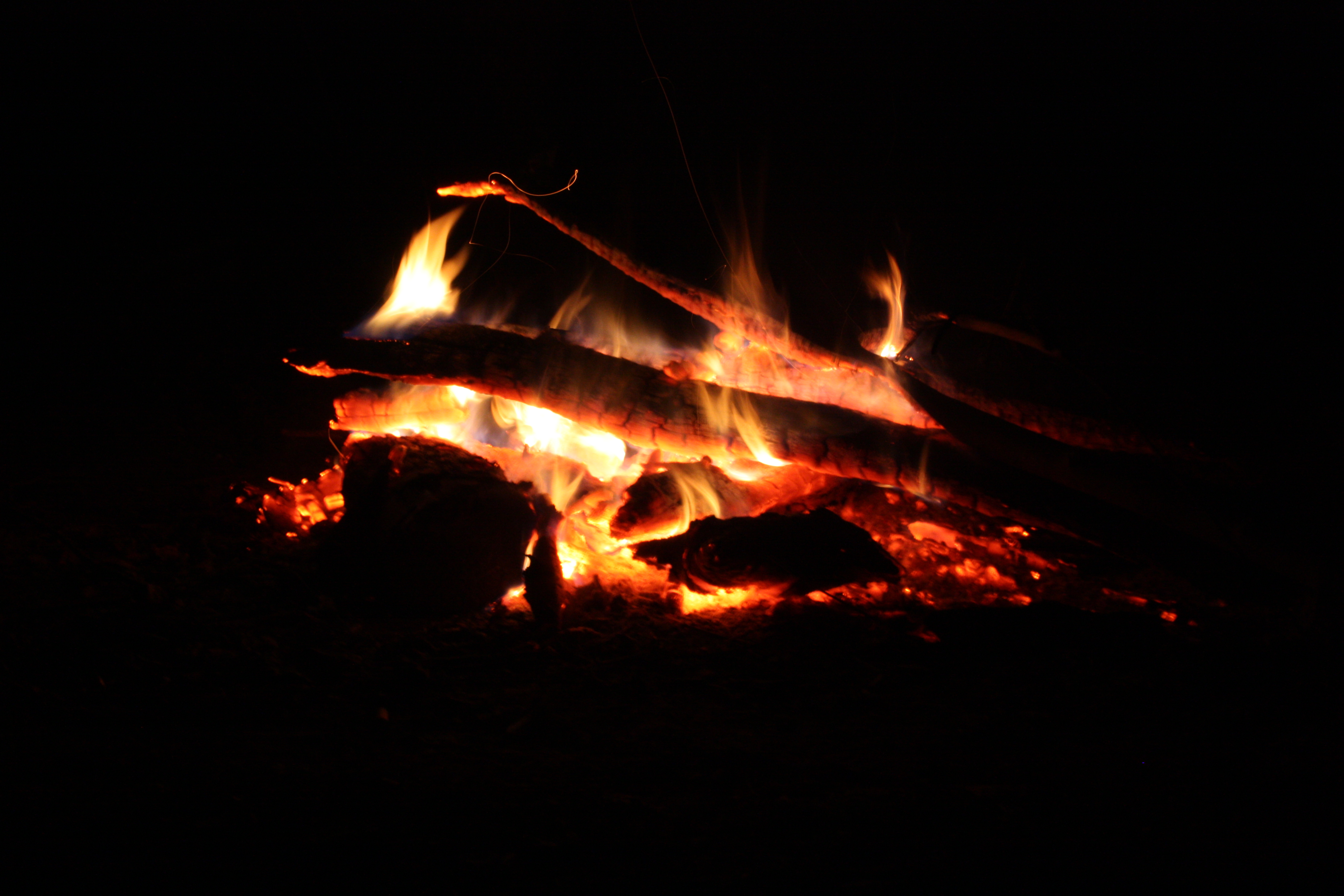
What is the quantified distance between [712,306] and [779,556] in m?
1.67

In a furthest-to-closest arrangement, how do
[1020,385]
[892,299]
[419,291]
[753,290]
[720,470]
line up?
[892,299], [419,291], [753,290], [720,470], [1020,385]

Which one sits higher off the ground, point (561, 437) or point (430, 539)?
point (561, 437)

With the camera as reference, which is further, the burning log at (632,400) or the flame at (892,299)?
the flame at (892,299)

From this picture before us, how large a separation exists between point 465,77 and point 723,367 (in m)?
4.26

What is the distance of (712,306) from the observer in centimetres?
Answer: 400

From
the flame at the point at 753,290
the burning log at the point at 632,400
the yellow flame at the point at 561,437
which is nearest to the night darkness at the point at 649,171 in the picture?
the flame at the point at 753,290

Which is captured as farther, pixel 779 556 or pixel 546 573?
pixel 779 556

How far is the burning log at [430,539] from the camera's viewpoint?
2.85 metres

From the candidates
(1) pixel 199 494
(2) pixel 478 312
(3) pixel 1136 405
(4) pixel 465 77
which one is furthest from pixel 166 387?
(3) pixel 1136 405

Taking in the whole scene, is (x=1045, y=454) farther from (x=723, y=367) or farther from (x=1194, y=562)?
(x=723, y=367)

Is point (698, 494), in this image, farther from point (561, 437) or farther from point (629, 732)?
point (629, 732)

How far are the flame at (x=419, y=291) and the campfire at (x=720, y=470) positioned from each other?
0.07 ft

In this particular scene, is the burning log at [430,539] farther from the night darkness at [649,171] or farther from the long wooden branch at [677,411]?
the night darkness at [649,171]

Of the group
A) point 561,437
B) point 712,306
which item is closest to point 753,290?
point 712,306
